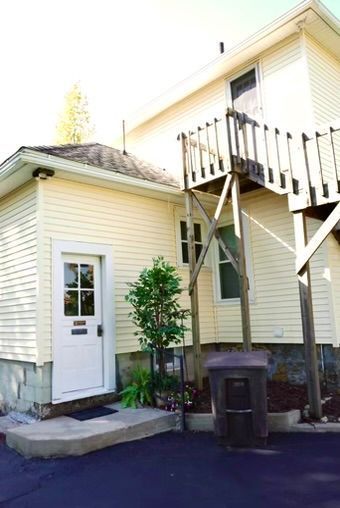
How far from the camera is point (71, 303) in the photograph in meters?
6.64

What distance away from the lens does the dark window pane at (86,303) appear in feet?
22.3

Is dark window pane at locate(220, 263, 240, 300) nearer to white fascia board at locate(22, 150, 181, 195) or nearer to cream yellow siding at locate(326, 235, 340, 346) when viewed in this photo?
cream yellow siding at locate(326, 235, 340, 346)

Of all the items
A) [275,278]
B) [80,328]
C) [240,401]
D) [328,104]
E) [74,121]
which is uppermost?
[74,121]

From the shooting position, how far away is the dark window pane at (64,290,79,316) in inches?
258

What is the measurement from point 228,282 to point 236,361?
4016mm

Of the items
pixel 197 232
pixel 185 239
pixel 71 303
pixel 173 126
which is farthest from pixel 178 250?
pixel 173 126

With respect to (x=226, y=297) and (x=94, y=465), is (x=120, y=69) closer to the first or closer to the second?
(x=226, y=297)

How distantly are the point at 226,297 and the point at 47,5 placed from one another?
701 cm

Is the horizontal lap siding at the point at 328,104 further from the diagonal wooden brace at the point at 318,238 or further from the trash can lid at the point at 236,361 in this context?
the trash can lid at the point at 236,361

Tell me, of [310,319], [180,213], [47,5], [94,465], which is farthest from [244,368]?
[47,5]

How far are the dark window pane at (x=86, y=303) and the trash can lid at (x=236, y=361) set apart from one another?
101 inches

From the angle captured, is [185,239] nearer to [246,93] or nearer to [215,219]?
[215,219]

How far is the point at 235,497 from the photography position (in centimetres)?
346

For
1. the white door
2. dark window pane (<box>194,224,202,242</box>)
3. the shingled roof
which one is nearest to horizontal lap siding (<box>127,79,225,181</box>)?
the shingled roof
